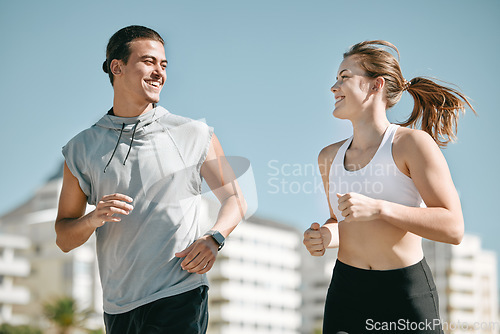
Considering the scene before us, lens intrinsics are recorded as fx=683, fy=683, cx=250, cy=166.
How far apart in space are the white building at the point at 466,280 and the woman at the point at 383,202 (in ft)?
294

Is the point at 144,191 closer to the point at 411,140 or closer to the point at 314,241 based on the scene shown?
the point at 314,241

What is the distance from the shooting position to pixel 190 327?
10.8 feet

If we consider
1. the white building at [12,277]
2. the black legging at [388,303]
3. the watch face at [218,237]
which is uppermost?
the white building at [12,277]

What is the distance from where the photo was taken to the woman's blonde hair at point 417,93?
354 centimetres

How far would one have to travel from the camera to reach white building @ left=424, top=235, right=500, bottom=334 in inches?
3615

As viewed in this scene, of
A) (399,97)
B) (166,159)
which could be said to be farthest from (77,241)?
(399,97)

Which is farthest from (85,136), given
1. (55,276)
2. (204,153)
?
(55,276)

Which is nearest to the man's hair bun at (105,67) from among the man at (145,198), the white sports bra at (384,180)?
the man at (145,198)

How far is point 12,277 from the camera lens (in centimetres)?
6247

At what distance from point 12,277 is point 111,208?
6375 cm

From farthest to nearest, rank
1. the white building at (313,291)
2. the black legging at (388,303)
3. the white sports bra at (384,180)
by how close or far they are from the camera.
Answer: the white building at (313,291)
the white sports bra at (384,180)
the black legging at (388,303)

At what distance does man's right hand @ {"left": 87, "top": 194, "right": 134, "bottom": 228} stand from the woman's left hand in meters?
0.97

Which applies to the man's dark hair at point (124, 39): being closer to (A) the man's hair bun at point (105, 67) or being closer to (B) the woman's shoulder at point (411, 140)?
(A) the man's hair bun at point (105, 67)

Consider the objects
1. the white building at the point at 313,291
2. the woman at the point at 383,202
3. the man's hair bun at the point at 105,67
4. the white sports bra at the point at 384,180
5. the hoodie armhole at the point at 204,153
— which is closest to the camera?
the woman at the point at 383,202
